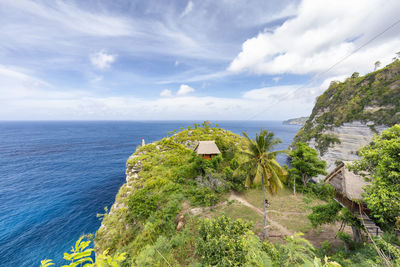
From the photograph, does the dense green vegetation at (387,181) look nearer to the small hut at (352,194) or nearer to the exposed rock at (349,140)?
the small hut at (352,194)

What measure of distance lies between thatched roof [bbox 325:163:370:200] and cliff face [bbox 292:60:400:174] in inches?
1093

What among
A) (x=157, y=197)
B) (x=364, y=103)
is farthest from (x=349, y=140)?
(x=157, y=197)

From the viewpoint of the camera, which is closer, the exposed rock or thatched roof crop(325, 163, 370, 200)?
thatched roof crop(325, 163, 370, 200)

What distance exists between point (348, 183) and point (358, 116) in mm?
41083

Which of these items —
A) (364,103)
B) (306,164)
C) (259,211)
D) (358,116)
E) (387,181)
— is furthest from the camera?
(364,103)

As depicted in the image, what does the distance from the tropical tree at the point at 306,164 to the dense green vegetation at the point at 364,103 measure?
2528cm

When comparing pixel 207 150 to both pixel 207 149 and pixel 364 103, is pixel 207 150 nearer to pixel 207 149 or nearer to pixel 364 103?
pixel 207 149

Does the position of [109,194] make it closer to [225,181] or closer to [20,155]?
[225,181]

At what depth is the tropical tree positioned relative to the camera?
88.0 ft

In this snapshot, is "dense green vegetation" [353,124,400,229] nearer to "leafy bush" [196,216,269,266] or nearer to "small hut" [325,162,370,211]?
"small hut" [325,162,370,211]

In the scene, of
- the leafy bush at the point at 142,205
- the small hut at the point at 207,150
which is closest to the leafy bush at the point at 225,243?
the leafy bush at the point at 142,205

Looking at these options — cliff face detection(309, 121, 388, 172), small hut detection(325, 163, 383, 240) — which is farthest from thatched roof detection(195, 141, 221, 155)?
cliff face detection(309, 121, 388, 172)

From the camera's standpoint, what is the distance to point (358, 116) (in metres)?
40.8

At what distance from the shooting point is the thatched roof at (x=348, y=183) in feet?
42.4
